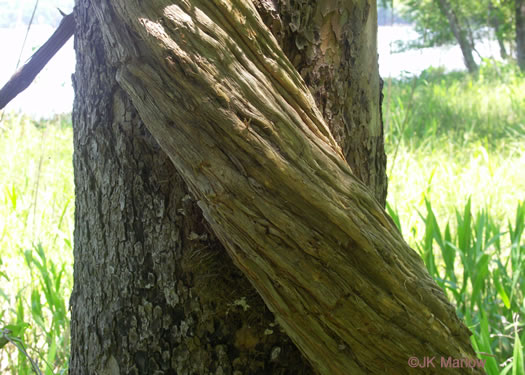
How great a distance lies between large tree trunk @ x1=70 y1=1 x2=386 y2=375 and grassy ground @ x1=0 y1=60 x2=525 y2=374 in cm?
27

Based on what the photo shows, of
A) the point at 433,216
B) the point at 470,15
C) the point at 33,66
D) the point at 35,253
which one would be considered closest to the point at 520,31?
the point at 470,15

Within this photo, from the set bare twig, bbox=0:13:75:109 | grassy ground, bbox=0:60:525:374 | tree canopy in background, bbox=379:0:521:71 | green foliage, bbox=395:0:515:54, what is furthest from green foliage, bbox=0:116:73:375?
green foliage, bbox=395:0:515:54

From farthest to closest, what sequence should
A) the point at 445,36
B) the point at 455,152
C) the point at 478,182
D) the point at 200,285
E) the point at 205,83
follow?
the point at 445,36
the point at 455,152
the point at 478,182
the point at 200,285
the point at 205,83

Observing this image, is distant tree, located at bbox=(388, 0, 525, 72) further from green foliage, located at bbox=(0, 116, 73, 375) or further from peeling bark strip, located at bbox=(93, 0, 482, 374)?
peeling bark strip, located at bbox=(93, 0, 482, 374)

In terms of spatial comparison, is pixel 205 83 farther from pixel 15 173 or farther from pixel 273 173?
pixel 15 173

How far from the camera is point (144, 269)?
929mm

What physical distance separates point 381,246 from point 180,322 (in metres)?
0.38

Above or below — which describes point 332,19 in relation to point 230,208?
above

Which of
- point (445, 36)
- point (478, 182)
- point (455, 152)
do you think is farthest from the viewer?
point (445, 36)

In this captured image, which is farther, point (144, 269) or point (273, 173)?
point (144, 269)

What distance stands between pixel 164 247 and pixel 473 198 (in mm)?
2295

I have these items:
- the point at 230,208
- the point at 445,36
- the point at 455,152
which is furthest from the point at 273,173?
the point at 445,36

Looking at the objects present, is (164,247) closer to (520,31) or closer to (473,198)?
(473,198)

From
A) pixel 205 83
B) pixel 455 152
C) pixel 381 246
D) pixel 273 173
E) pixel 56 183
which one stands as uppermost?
pixel 205 83
